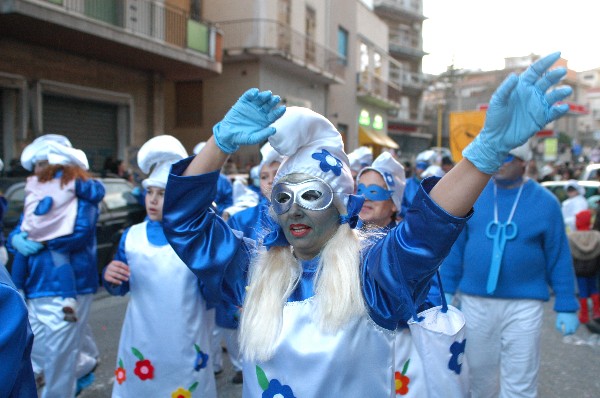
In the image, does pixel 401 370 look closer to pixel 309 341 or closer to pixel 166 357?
pixel 309 341

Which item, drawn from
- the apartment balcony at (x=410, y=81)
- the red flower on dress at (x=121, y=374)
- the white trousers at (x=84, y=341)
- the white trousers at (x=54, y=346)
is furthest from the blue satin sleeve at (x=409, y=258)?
the apartment balcony at (x=410, y=81)

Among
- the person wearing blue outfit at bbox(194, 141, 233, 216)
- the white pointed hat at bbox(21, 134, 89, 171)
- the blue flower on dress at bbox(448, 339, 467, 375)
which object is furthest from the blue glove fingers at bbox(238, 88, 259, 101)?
the person wearing blue outfit at bbox(194, 141, 233, 216)

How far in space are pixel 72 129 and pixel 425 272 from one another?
13.5m

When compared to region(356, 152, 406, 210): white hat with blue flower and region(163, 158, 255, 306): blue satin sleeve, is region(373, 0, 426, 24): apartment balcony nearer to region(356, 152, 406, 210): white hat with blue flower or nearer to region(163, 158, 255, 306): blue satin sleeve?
region(356, 152, 406, 210): white hat with blue flower

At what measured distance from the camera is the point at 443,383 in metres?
2.59

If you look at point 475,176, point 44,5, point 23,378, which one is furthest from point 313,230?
point 44,5

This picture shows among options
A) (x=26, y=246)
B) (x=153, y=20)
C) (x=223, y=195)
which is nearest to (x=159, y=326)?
(x=26, y=246)

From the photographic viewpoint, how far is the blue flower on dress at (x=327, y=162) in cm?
200

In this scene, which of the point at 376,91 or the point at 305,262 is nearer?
the point at 305,262

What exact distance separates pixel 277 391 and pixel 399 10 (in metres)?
41.2

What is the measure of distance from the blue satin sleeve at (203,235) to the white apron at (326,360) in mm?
316

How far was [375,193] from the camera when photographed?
3.59 m

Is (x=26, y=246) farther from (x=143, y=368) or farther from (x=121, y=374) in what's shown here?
(x=143, y=368)

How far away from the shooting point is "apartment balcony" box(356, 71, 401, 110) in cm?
2731
